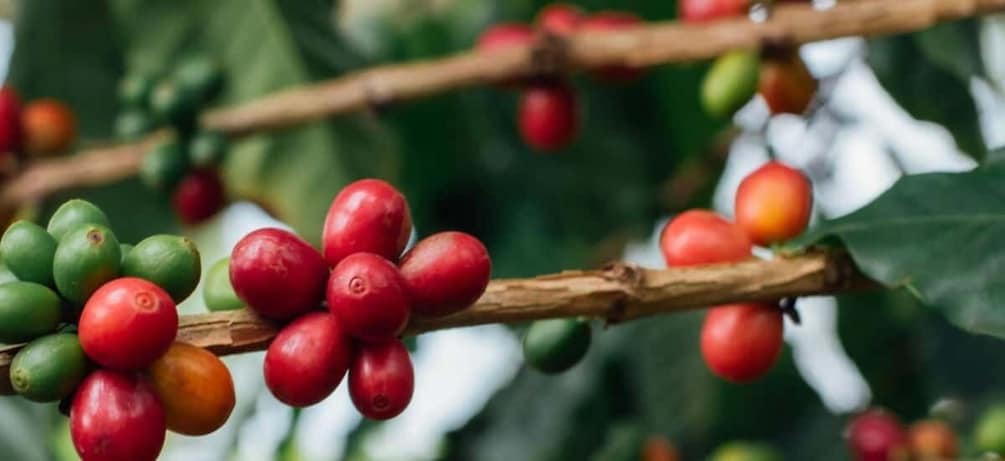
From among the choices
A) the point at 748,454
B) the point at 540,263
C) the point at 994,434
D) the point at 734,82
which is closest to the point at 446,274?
the point at 734,82

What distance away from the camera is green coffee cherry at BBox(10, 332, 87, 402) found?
2.42ft

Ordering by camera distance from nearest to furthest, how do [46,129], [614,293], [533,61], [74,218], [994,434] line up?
1. [74,218]
2. [614,293]
3. [994,434]
4. [533,61]
5. [46,129]

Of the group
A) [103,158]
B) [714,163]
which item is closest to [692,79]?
[714,163]

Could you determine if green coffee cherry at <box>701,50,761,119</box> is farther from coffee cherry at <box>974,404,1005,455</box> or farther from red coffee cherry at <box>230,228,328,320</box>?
red coffee cherry at <box>230,228,328,320</box>

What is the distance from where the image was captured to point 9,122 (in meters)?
1.80

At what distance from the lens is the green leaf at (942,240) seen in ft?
3.08

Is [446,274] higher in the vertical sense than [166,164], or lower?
higher

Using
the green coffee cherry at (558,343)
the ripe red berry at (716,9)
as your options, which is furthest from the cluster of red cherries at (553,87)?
the green coffee cherry at (558,343)

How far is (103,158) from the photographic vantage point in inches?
71.0

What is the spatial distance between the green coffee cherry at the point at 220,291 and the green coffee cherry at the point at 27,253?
14 centimetres

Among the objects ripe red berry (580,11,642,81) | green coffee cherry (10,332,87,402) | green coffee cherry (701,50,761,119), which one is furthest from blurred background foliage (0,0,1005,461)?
green coffee cherry (10,332,87,402)

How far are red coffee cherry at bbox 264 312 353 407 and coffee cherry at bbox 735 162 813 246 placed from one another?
1.39ft

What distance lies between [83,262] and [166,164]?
96 cm

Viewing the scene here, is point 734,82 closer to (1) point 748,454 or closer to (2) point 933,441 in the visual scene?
(1) point 748,454
